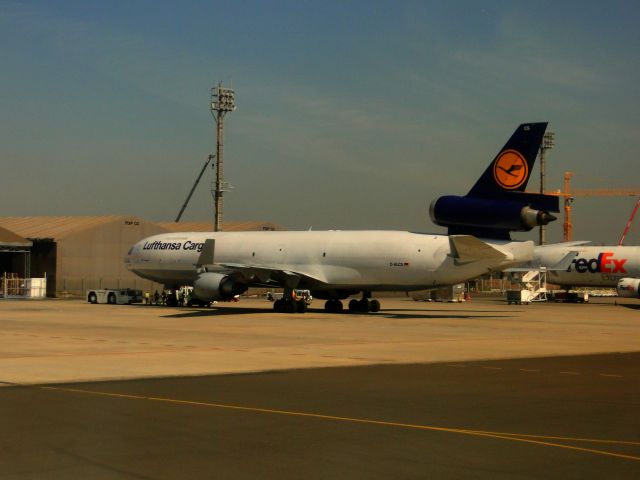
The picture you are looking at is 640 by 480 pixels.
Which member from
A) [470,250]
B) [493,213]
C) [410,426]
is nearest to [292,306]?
[470,250]

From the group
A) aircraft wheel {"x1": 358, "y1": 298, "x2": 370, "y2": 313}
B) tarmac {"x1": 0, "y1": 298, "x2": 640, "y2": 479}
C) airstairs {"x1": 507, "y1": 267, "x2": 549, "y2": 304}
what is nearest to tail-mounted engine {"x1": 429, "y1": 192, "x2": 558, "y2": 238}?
aircraft wheel {"x1": 358, "y1": 298, "x2": 370, "y2": 313}

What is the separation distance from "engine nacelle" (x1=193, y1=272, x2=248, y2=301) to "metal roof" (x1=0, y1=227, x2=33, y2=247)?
→ 3740 cm

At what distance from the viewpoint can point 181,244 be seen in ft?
206

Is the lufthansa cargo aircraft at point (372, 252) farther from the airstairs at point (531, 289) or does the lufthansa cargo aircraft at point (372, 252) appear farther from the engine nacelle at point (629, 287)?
the engine nacelle at point (629, 287)

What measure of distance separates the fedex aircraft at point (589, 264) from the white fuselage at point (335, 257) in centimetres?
3659

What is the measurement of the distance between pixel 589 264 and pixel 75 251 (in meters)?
49.3

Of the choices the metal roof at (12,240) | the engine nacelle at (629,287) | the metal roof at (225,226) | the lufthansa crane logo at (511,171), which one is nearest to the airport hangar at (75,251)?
the metal roof at (12,240)

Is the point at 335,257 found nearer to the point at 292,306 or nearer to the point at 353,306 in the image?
the point at 292,306

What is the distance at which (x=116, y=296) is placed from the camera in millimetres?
72375

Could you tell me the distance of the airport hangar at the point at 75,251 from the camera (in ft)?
292

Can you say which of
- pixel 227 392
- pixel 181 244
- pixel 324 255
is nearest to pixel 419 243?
pixel 324 255

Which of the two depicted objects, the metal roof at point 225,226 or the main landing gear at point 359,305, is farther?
the metal roof at point 225,226

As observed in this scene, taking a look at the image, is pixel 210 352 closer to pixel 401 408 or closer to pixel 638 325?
pixel 401 408

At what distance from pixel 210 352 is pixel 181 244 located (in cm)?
3615
